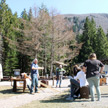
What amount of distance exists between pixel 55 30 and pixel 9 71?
12912mm

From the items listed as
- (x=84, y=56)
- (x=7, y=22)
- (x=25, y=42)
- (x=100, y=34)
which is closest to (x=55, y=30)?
(x=25, y=42)

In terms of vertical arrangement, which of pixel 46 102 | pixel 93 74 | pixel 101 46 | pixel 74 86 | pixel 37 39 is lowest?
pixel 46 102

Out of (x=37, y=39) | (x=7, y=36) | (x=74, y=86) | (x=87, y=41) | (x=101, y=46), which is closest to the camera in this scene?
(x=74, y=86)

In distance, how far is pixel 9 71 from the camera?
117 ft

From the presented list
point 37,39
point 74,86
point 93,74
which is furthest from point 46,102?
point 37,39

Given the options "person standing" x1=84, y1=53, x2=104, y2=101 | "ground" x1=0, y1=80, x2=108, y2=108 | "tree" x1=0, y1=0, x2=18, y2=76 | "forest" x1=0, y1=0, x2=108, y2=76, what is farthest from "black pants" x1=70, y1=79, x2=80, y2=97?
"tree" x1=0, y1=0, x2=18, y2=76

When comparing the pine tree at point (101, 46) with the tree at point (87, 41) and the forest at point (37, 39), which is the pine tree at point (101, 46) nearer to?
the tree at point (87, 41)

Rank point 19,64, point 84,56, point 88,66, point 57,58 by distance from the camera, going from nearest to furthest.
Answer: point 88,66
point 57,58
point 19,64
point 84,56

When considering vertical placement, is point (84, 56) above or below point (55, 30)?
below

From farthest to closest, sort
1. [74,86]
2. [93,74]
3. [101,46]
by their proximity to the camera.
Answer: [101,46], [74,86], [93,74]

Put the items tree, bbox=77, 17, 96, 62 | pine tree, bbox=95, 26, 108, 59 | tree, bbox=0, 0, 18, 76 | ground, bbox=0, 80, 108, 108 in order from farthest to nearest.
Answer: tree, bbox=77, 17, 96, 62 → pine tree, bbox=95, 26, 108, 59 → tree, bbox=0, 0, 18, 76 → ground, bbox=0, 80, 108, 108

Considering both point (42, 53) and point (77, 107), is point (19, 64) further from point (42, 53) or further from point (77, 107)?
point (77, 107)

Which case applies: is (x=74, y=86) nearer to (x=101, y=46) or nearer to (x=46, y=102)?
(x=46, y=102)

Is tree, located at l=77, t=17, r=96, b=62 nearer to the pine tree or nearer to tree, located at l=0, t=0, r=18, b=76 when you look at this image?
the pine tree
